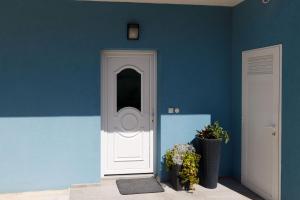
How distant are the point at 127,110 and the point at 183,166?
1326mm

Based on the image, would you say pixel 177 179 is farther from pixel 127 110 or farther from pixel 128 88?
pixel 128 88

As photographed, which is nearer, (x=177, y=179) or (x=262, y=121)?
(x=262, y=121)

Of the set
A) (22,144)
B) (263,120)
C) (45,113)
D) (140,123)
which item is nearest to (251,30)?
(263,120)

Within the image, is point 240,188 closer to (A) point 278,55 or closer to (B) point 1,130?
(A) point 278,55

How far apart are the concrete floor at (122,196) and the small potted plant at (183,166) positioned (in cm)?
13

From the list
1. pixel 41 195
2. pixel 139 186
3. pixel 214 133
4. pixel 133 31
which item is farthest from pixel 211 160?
pixel 41 195

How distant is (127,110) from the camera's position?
6.12 metres

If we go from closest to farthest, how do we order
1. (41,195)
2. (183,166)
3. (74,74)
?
(41,195)
(183,166)
(74,74)

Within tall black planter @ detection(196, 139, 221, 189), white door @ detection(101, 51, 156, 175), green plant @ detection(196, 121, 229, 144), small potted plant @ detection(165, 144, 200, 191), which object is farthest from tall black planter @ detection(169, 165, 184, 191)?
white door @ detection(101, 51, 156, 175)

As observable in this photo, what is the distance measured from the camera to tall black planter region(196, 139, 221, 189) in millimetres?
5602

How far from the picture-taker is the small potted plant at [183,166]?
547 centimetres

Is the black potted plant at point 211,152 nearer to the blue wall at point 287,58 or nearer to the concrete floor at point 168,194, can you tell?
the concrete floor at point 168,194

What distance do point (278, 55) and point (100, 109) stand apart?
107 inches

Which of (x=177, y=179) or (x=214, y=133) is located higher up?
→ (x=214, y=133)
